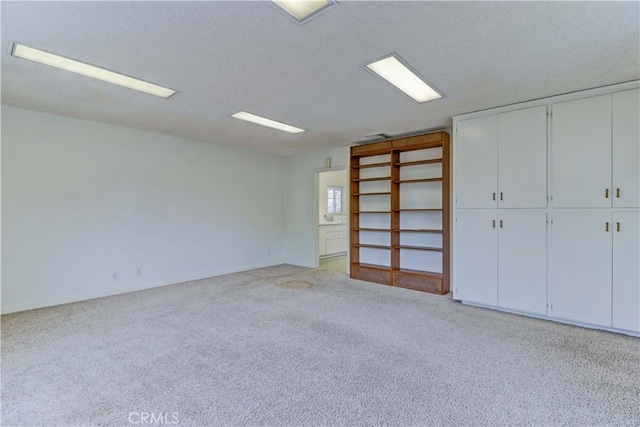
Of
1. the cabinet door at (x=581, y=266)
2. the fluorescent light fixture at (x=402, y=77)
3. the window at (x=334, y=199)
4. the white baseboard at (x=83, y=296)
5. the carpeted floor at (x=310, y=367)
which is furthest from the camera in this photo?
the window at (x=334, y=199)

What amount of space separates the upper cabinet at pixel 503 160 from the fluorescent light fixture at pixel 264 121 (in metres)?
2.46

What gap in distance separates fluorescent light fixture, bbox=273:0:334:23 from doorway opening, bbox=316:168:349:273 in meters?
5.13

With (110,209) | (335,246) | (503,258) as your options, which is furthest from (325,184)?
(503,258)

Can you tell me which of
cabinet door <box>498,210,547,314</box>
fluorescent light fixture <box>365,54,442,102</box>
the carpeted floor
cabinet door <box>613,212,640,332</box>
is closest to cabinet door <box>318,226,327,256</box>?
the carpeted floor

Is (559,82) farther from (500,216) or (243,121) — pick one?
(243,121)

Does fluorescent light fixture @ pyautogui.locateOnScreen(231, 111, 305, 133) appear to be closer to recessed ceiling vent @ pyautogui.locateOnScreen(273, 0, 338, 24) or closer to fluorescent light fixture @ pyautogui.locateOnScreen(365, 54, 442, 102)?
fluorescent light fixture @ pyautogui.locateOnScreen(365, 54, 442, 102)

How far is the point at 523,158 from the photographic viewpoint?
138 inches

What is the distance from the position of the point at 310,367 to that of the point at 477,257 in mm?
2706

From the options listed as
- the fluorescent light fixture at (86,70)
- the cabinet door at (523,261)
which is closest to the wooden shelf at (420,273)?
the cabinet door at (523,261)

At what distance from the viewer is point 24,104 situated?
3.50 metres

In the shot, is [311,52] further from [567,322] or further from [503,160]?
[567,322]

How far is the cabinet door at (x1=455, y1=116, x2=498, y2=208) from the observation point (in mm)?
3713

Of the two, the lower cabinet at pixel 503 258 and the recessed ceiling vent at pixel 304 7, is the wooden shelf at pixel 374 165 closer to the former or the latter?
the lower cabinet at pixel 503 258

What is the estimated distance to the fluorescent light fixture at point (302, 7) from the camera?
1.82m
